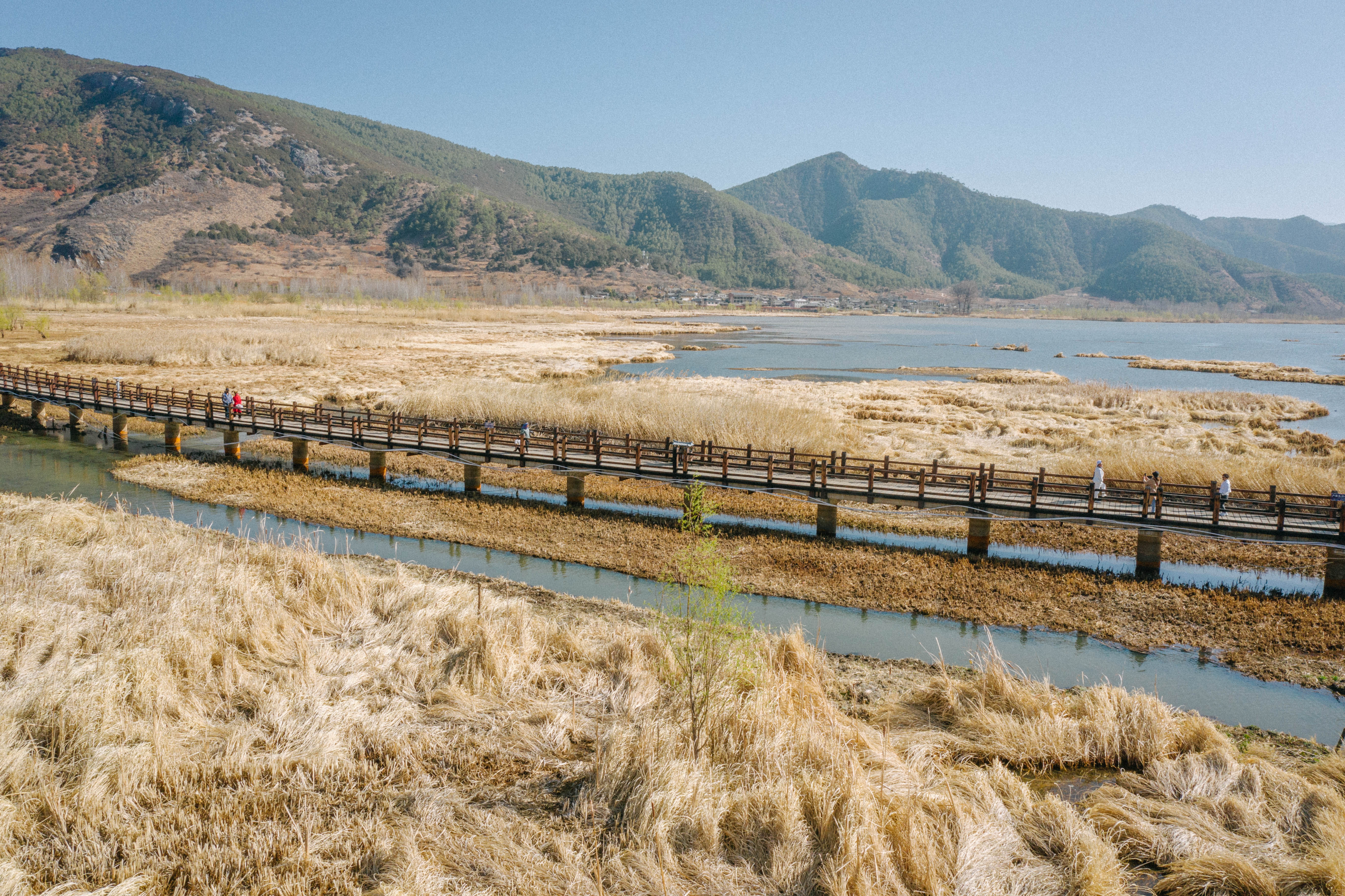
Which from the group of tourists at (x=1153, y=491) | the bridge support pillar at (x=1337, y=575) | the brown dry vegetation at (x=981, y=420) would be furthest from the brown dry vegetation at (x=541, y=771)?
the brown dry vegetation at (x=981, y=420)

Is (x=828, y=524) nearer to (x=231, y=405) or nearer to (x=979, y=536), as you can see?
(x=979, y=536)

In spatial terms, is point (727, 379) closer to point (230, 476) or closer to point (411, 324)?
point (230, 476)

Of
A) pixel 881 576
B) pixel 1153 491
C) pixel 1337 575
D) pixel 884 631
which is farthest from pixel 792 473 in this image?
pixel 1337 575

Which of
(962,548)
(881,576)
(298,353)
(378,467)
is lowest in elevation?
(881,576)

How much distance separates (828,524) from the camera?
934 inches

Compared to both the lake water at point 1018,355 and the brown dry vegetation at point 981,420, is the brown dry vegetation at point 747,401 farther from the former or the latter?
the lake water at point 1018,355

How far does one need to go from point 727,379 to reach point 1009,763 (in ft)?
158

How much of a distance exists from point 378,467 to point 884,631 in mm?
20922

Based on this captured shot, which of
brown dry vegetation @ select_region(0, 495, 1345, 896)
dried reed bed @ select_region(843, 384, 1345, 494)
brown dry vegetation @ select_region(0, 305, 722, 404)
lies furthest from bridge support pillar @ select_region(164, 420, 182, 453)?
dried reed bed @ select_region(843, 384, 1345, 494)

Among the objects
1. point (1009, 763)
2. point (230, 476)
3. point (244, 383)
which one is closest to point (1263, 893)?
point (1009, 763)

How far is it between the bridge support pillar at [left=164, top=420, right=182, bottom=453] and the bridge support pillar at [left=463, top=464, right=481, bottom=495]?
15.3m

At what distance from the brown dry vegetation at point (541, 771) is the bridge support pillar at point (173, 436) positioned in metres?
22.2

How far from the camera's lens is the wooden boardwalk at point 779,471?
2111 cm

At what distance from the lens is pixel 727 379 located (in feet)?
191
